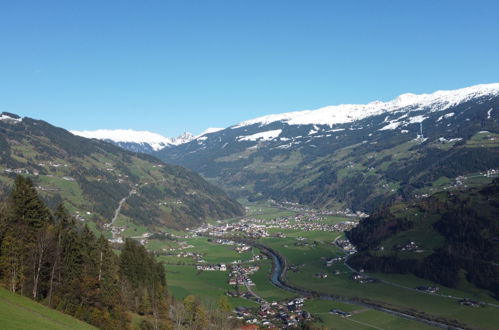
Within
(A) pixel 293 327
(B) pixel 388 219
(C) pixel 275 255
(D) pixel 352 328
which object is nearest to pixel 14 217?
(A) pixel 293 327

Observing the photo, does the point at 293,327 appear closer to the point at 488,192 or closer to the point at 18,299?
the point at 18,299

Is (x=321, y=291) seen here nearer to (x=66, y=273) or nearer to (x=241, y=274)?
(x=241, y=274)

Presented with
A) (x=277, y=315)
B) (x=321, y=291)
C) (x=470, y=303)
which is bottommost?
(x=277, y=315)

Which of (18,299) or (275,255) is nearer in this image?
(18,299)

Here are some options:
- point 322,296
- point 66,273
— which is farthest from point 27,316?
point 322,296

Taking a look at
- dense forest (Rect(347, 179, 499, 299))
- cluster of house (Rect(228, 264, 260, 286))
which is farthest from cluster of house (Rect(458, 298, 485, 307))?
cluster of house (Rect(228, 264, 260, 286))
